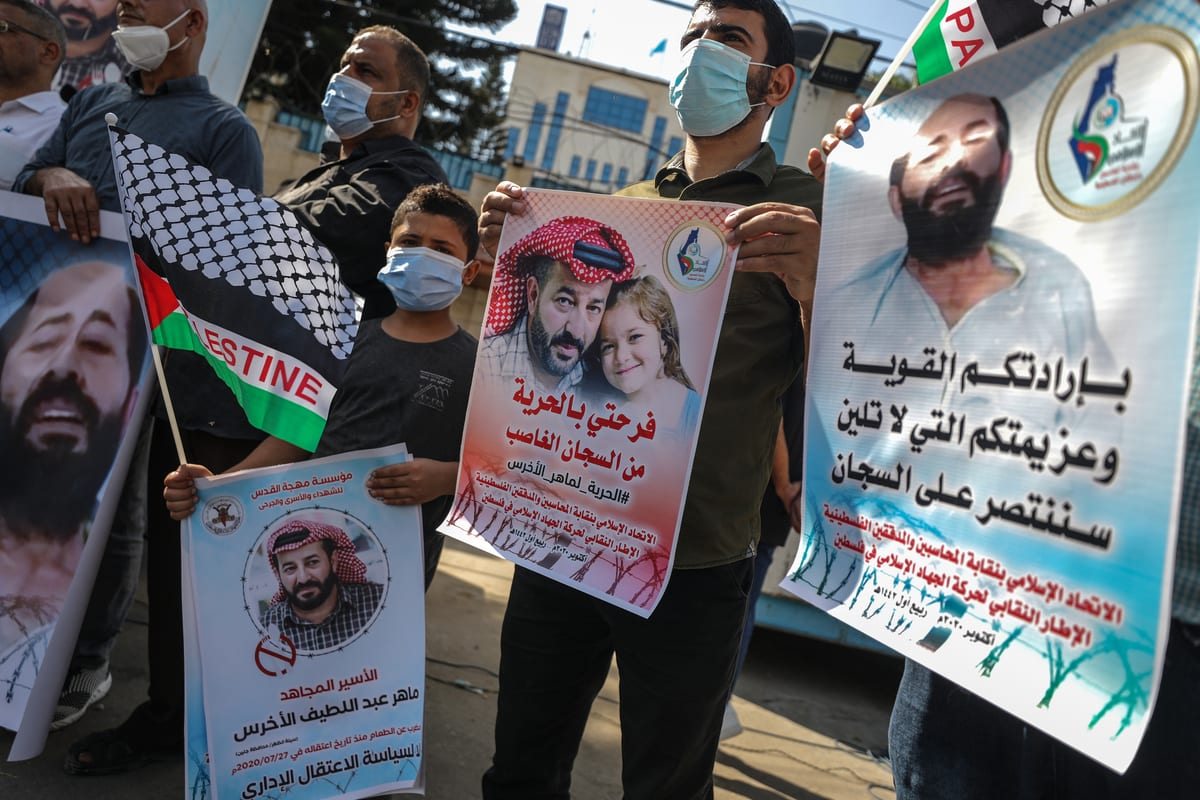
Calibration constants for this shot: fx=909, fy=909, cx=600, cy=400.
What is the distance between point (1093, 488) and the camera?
0.99 m

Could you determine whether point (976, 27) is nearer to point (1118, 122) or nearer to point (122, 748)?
point (1118, 122)

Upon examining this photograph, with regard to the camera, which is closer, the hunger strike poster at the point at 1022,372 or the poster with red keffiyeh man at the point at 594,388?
the hunger strike poster at the point at 1022,372

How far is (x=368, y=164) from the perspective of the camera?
2.71 metres

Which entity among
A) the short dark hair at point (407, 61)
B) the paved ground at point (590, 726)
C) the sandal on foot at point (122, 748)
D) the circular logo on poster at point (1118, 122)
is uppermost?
the short dark hair at point (407, 61)

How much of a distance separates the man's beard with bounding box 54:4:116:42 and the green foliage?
10591mm

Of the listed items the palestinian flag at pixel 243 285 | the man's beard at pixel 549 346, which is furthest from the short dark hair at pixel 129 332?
the man's beard at pixel 549 346

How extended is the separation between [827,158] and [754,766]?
2774 millimetres

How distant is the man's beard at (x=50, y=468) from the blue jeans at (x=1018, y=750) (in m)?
2.05

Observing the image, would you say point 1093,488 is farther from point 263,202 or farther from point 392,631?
point 263,202

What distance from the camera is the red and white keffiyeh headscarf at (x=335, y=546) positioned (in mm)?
2078

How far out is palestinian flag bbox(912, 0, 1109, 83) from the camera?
1.34 m

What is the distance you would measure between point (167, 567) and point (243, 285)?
36.7 inches

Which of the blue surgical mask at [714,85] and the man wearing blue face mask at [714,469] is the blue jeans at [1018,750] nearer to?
the man wearing blue face mask at [714,469]

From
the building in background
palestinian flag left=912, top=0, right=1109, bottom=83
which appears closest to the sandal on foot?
palestinian flag left=912, top=0, right=1109, bottom=83
